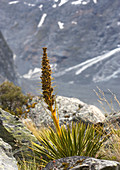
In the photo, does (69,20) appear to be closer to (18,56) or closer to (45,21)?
(45,21)

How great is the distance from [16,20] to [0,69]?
445ft

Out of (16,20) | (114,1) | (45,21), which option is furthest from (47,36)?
(114,1)

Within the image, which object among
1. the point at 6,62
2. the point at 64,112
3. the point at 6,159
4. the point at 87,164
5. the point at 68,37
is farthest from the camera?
the point at 68,37

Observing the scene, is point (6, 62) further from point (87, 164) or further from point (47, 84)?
point (87, 164)

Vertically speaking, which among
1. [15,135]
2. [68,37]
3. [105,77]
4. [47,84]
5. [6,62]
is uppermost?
[68,37]

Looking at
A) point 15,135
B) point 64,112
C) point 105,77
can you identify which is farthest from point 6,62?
point 15,135

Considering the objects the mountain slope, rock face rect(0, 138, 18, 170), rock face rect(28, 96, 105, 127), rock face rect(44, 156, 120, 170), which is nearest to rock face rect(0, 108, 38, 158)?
rock face rect(0, 138, 18, 170)

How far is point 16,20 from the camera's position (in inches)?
7106

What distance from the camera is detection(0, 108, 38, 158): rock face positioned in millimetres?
3504

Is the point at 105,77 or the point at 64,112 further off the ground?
the point at 64,112

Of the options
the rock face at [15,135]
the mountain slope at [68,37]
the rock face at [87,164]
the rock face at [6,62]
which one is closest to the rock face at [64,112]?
the rock face at [15,135]

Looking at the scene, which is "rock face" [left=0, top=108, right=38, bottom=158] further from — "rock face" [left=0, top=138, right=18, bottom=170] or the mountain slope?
the mountain slope

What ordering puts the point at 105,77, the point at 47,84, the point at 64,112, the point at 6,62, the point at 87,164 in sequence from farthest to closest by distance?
the point at 105,77, the point at 6,62, the point at 64,112, the point at 47,84, the point at 87,164

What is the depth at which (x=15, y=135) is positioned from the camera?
3.70 m
